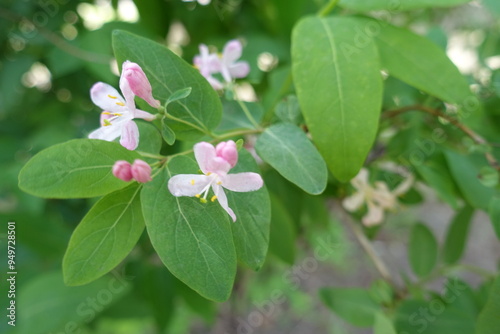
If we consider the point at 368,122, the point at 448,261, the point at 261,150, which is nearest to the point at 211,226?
the point at 261,150

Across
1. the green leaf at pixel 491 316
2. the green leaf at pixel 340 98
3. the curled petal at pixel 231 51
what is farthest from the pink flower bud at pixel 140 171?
the green leaf at pixel 491 316

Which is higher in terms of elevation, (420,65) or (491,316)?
(420,65)

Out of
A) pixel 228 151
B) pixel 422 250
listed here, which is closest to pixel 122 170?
pixel 228 151

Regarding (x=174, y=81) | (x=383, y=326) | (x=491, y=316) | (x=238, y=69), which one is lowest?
(x=383, y=326)

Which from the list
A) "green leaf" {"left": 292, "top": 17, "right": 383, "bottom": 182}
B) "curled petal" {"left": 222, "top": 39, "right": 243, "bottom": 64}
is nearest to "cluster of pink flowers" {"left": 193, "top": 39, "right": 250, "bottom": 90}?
"curled petal" {"left": 222, "top": 39, "right": 243, "bottom": 64}

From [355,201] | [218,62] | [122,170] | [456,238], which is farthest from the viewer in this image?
[456,238]

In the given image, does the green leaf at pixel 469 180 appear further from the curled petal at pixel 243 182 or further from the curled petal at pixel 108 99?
the curled petal at pixel 108 99

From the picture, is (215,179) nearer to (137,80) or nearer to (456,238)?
(137,80)
